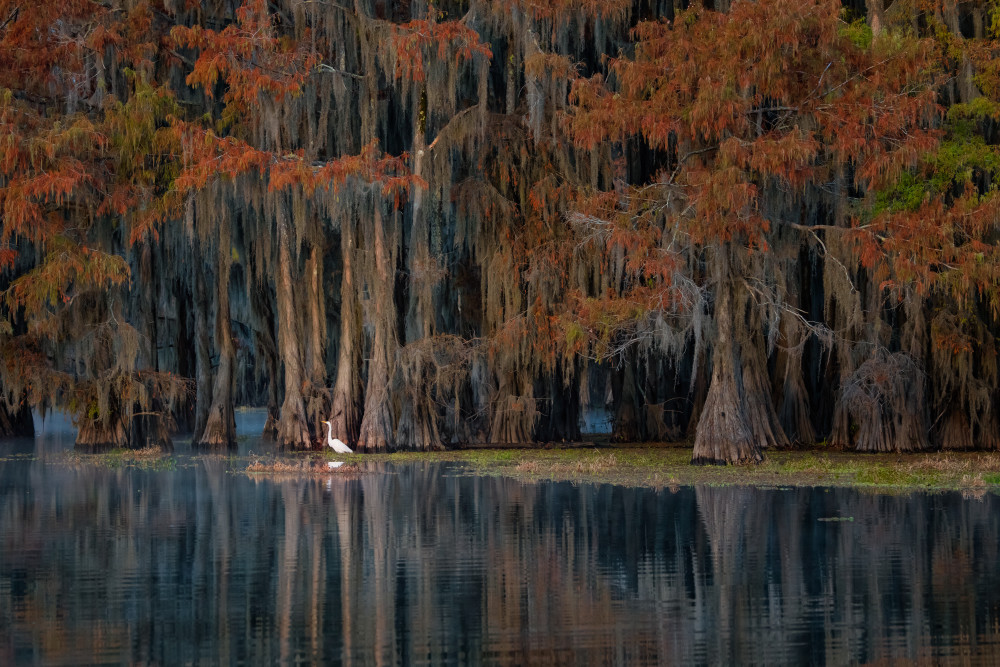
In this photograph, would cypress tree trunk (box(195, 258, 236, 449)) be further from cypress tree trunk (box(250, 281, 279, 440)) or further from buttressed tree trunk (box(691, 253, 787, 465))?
buttressed tree trunk (box(691, 253, 787, 465))

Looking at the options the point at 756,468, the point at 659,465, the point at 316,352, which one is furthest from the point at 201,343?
the point at 756,468

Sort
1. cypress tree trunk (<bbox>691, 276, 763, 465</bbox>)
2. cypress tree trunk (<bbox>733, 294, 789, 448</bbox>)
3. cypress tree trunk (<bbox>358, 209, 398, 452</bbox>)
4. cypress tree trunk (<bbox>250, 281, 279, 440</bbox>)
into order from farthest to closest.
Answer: cypress tree trunk (<bbox>250, 281, 279, 440</bbox>)
cypress tree trunk (<bbox>358, 209, 398, 452</bbox>)
cypress tree trunk (<bbox>733, 294, 789, 448</bbox>)
cypress tree trunk (<bbox>691, 276, 763, 465</bbox>)

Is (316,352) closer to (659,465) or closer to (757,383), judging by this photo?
(757,383)

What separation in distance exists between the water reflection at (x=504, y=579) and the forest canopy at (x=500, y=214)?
7.47 metres

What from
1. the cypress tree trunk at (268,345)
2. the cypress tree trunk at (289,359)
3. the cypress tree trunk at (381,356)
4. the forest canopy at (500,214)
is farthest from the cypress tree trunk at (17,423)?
the cypress tree trunk at (381,356)

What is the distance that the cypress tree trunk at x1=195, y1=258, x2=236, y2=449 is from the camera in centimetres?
2777

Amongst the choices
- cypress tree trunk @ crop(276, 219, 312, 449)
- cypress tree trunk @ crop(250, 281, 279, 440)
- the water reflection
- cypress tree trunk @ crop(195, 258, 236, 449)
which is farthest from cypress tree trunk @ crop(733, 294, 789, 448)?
cypress tree trunk @ crop(250, 281, 279, 440)

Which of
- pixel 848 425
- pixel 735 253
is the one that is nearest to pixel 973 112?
pixel 735 253

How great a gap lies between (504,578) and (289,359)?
57.7ft

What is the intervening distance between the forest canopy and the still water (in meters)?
7.25

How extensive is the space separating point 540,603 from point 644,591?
2.57 feet

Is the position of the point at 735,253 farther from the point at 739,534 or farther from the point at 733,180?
the point at 739,534

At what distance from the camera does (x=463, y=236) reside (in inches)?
1060

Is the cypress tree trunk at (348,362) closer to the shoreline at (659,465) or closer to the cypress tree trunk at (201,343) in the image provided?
the shoreline at (659,465)
